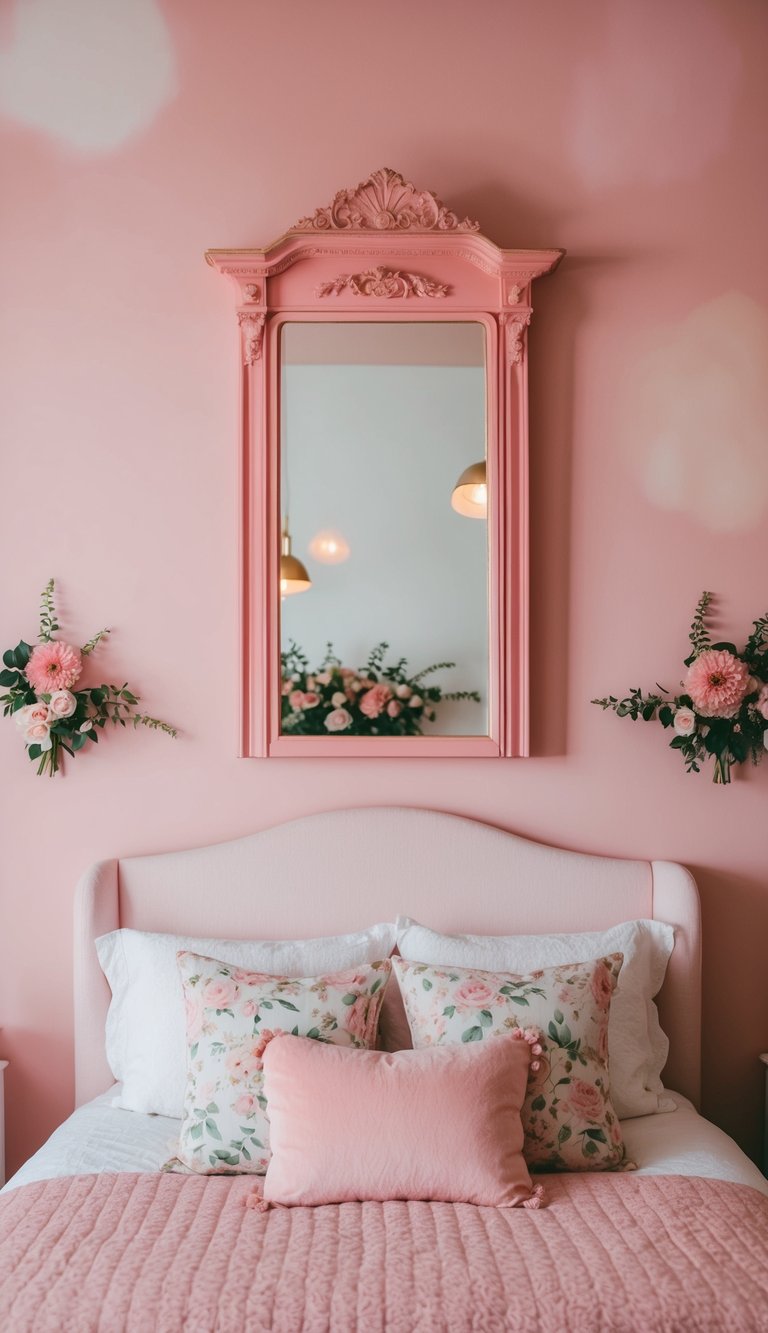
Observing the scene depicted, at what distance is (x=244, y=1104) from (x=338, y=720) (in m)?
0.81

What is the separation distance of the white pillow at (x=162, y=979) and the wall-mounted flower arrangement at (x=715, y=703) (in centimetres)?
75

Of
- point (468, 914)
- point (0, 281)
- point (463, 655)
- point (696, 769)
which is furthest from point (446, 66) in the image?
point (468, 914)

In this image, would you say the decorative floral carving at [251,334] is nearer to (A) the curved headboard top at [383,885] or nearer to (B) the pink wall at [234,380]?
(B) the pink wall at [234,380]

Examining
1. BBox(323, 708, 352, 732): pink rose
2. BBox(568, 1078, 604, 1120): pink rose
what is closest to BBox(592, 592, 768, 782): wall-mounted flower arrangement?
BBox(323, 708, 352, 732): pink rose

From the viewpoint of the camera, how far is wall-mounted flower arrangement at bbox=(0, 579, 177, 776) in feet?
7.04

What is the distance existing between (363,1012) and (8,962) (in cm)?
89

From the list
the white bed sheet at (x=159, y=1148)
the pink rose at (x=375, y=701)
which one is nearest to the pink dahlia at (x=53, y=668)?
the pink rose at (x=375, y=701)

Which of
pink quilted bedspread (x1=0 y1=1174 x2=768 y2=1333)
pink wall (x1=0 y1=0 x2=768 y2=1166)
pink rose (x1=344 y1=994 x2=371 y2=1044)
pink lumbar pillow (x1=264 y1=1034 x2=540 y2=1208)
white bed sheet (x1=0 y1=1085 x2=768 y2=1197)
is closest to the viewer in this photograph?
pink quilted bedspread (x1=0 y1=1174 x2=768 y2=1333)

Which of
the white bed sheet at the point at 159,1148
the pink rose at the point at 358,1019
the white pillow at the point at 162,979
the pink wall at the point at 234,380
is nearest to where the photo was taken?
the white bed sheet at the point at 159,1148

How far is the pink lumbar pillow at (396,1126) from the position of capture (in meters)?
1.55

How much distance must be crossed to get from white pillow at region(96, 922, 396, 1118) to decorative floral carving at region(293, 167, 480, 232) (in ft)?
4.90

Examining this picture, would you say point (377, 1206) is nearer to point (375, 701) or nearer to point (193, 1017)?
point (193, 1017)

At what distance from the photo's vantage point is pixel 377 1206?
1.54 metres

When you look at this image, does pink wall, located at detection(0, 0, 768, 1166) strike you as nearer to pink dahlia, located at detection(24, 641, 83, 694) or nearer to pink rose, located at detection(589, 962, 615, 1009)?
pink dahlia, located at detection(24, 641, 83, 694)
